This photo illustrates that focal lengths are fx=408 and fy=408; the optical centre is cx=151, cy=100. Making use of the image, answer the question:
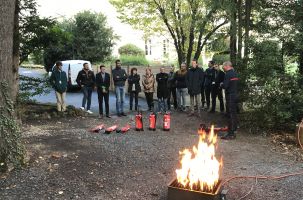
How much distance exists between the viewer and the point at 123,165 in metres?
8.96

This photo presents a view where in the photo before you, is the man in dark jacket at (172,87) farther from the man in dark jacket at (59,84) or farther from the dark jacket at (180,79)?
the man in dark jacket at (59,84)

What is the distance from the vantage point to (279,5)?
1541 cm

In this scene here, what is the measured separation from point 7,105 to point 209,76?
31.5ft

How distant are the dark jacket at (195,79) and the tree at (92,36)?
2160 cm

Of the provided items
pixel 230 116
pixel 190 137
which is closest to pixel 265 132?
pixel 230 116

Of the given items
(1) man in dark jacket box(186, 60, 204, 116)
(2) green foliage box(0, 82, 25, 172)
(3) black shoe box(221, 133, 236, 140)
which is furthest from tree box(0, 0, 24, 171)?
(1) man in dark jacket box(186, 60, 204, 116)

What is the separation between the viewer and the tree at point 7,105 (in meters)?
8.16

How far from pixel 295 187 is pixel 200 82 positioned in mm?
7999

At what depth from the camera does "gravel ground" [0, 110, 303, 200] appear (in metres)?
7.43

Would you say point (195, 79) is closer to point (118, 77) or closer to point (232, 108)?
point (118, 77)

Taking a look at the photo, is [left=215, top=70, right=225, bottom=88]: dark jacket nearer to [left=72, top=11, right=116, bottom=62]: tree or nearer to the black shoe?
the black shoe

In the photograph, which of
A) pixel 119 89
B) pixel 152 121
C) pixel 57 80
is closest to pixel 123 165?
pixel 152 121

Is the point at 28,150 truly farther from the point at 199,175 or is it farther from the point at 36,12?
the point at 36,12

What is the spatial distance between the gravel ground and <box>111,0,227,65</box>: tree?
10482 mm
